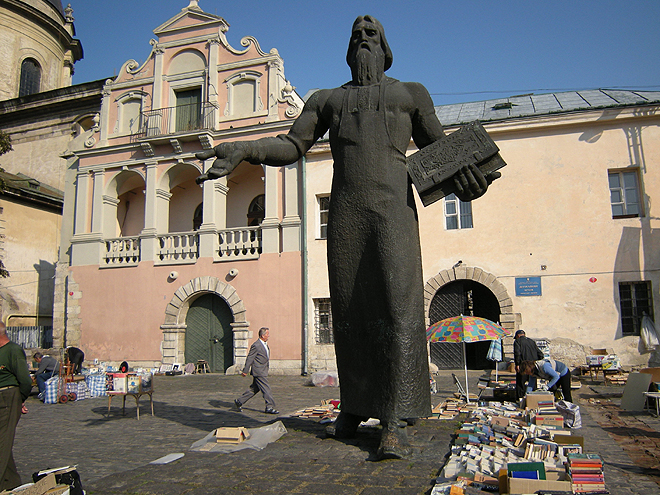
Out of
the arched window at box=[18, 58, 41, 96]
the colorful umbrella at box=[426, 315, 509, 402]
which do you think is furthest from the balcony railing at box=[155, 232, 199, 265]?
the arched window at box=[18, 58, 41, 96]

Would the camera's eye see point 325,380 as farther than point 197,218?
No

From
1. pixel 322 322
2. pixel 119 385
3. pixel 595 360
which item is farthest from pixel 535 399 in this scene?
pixel 322 322

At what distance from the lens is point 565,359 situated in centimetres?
1402

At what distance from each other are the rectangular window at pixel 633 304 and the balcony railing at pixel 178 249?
12.4 metres

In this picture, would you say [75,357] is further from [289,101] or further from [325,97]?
[325,97]

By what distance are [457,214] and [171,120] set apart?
399 inches

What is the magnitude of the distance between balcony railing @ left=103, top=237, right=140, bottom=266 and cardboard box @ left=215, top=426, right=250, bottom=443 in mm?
14337

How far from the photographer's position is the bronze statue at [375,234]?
4191mm

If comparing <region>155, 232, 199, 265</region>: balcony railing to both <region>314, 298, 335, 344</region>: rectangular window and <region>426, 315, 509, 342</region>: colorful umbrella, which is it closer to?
<region>314, 298, 335, 344</region>: rectangular window

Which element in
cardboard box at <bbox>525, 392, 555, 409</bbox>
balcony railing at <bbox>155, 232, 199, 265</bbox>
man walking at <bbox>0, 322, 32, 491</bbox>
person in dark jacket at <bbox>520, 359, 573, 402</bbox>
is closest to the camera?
man walking at <bbox>0, 322, 32, 491</bbox>

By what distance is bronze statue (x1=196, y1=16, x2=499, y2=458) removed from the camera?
4191 mm

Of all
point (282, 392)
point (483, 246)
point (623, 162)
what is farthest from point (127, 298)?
point (623, 162)

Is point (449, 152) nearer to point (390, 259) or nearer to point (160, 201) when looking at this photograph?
point (390, 259)

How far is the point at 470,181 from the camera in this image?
4.25m
